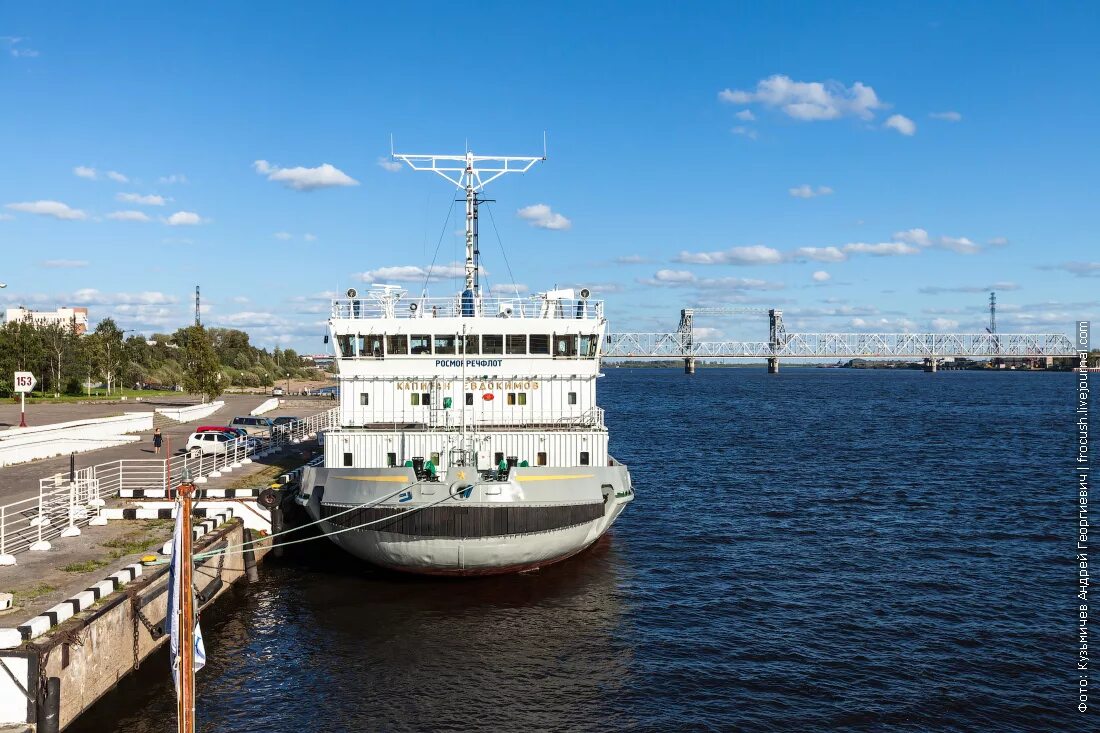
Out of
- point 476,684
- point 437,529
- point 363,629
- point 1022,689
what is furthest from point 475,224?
point 1022,689

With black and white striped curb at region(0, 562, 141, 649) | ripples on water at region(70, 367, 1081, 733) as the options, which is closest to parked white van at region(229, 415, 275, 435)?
ripples on water at region(70, 367, 1081, 733)

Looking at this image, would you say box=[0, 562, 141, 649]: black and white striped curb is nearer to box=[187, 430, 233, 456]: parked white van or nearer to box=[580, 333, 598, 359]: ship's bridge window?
box=[580, 333, 598, 359]: ship's bridge window

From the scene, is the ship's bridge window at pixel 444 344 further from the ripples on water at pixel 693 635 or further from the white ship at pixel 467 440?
the ripples on water at pixel 693 635

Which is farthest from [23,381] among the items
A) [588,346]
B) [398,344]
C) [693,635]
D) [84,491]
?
[693,635]

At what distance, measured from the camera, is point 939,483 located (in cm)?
4391

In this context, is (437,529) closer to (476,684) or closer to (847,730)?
(476,684)

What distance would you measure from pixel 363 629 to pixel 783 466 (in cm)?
3654

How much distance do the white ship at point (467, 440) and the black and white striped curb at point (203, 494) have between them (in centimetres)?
239

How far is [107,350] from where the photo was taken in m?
88.6

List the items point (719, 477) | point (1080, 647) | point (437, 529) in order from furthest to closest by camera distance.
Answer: point (719, 477)
point (437, 529)
point (1080, 647)

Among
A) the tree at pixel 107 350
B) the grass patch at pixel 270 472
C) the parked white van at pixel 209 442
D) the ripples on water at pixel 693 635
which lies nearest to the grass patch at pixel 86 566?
the ripples on water at pixel 693 635

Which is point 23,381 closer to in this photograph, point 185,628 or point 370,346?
point 370,346

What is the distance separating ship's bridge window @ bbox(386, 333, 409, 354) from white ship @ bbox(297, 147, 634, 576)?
6 centimetres

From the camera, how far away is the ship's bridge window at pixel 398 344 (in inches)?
1055
